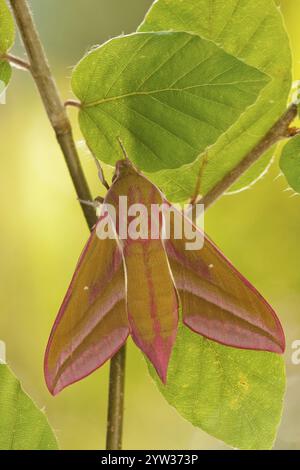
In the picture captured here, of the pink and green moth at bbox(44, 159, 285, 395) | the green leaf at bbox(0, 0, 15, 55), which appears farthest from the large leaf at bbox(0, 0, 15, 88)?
the pink and green moth at bbox(44, 159, 285, 395)

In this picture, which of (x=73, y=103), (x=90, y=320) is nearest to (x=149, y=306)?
(x=90, y=320)

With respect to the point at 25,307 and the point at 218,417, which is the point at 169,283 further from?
the point at 25,307

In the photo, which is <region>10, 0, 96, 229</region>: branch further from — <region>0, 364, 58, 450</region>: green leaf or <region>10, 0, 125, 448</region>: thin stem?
<region>0, 364, 58, 450</region>: green leaf

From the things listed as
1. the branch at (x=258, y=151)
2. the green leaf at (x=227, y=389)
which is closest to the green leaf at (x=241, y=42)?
the branch at (x=258, y=151)

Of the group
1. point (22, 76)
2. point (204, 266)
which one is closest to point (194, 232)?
point (204, 266)

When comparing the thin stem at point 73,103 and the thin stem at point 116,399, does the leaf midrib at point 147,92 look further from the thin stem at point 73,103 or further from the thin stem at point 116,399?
the thin stem at point 116,399
